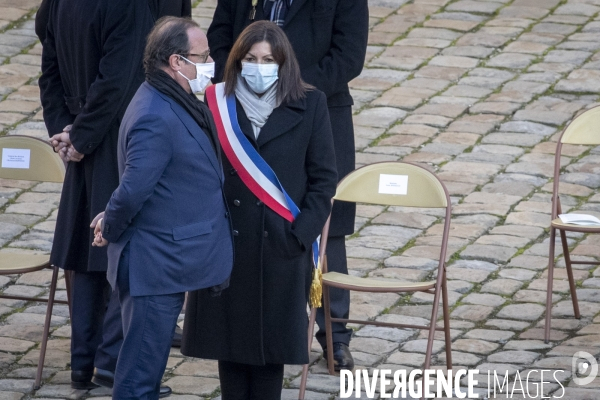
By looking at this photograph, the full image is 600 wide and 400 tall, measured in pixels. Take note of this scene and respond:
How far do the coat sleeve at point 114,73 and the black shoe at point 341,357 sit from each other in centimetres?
163

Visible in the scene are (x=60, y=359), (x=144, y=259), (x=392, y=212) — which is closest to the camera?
(x=144, y=259)

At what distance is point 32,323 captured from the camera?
21.8 ft

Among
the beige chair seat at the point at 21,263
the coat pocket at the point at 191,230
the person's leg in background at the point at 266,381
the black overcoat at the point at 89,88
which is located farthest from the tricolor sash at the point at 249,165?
the beige chair seat at the point at 21,263

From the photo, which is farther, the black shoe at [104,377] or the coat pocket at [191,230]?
the black shoe at [104,377]

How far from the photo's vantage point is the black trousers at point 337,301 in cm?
609

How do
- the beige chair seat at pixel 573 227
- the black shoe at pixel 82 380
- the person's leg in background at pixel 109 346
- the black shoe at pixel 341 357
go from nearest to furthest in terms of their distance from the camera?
the person's leg in background at pixel 109 346, the black shoe at pixel 82 380, the black shoe at pixel 341 357, the beige chair seat at pixel 573 227

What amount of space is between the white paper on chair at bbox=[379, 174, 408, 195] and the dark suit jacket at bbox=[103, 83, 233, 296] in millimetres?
1580

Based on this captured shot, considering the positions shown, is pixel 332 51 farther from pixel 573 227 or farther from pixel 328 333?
pixel 573 227

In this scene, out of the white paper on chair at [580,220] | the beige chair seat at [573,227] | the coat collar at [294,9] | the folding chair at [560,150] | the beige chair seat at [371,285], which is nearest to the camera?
the beige chair seat at [371,285]

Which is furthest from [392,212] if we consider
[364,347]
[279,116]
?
[279,116]

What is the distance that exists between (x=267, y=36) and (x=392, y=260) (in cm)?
297

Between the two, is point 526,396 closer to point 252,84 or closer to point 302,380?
point 302,380

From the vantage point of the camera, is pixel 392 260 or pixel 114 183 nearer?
pixel 114 183

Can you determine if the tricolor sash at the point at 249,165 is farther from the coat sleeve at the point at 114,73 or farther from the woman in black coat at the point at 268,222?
the coat sleeve at the point at 114,73
